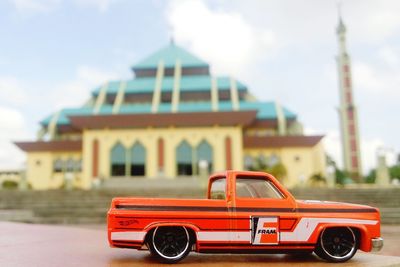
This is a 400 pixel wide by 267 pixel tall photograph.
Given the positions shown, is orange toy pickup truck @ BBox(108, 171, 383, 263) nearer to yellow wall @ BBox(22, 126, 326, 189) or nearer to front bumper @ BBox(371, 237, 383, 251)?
front bumper @ BBox(371, 237, 383, 251)

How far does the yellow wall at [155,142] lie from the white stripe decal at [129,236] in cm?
2438

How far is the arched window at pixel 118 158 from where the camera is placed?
96.9ft

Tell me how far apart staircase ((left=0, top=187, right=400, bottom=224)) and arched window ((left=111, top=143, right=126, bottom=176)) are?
1023 cm

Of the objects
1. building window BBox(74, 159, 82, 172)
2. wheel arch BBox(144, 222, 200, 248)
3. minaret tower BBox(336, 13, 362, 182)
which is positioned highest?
minaret tower BBox(336, 13, 362, 182)

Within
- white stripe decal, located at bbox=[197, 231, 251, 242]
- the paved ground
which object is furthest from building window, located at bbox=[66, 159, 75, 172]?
white stripe decal, located at bbox=[197, 231, 251, 242]

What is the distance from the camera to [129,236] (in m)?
4.46

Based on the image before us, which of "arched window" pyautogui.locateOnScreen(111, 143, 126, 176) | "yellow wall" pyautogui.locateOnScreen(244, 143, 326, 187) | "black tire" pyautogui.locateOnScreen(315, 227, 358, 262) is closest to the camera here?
"black tire" pyautogui.locateOnScreen(315, 227, 358, 262)

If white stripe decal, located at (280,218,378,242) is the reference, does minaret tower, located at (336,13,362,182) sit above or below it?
above

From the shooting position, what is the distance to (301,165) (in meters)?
29.9

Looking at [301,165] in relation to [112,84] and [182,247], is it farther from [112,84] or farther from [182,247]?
[182,247]

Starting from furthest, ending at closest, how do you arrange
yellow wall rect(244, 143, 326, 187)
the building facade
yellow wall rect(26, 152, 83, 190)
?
yellow wall rect(26, 152, 83, 190) < yellow wall rect(244, 143, 326, 187) < the building facade

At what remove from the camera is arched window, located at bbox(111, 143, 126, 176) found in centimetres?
2955

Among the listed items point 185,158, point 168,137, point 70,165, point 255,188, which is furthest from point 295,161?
point 255,188

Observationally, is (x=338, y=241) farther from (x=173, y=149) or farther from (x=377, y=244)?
(x=173, y=149)
